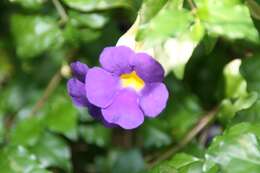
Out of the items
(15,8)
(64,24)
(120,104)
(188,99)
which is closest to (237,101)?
(188,99)

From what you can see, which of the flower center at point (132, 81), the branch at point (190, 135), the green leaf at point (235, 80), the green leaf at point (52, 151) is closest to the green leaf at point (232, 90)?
the green leaf at point (235, 80)

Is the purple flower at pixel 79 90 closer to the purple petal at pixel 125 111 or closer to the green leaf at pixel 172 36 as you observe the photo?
the purple petal at pixel 125 111

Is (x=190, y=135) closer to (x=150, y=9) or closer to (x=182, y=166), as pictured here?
(x=182, y=166)

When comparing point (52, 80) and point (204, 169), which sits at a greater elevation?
point (204, 169)

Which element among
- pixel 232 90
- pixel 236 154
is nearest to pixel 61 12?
pixel 232 90

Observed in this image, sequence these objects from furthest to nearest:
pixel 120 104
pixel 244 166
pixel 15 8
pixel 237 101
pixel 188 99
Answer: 1. pixel 15 8
2. pixel 188 99
3. pixel 237 101
4. pixel 120 104
5. pixel 244 166

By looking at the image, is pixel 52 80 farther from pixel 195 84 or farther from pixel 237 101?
pixel 237 101

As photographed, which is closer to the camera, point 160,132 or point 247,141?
point 247,141
